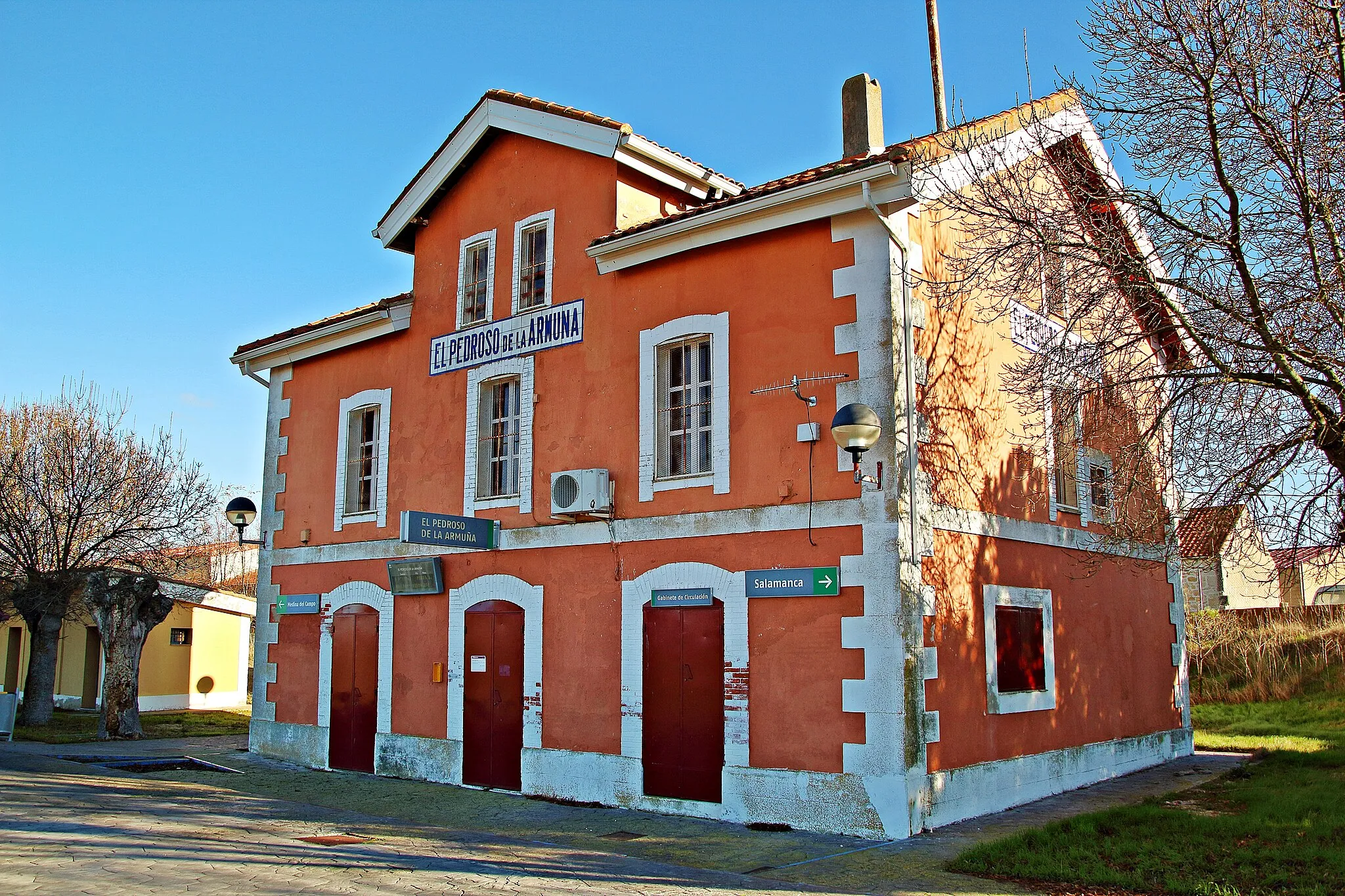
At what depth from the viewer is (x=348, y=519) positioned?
15.6 metres

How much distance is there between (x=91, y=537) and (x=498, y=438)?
14188 millimetres

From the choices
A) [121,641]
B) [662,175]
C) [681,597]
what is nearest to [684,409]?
[681,597]

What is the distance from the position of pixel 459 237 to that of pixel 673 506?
18.2 ft

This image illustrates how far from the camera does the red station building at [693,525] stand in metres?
10.3

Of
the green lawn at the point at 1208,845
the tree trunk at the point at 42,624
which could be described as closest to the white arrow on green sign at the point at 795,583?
the green lawn at the point at 1208,845

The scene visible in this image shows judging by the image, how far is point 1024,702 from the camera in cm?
1155

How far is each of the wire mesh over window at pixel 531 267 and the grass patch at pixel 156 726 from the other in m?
9.90

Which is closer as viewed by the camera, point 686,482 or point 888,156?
point 888,156

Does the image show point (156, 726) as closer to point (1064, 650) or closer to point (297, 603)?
point (297, 603)

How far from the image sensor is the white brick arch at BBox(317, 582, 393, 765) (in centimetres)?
1453

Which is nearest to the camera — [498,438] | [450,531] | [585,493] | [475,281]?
[585,493]

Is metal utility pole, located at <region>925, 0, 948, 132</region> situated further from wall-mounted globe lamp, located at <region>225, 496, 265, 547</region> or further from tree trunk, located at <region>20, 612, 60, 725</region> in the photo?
tree trunk, located at <region>20, 612, 60, 725</region>

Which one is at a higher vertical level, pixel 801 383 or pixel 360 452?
pixel 360 452

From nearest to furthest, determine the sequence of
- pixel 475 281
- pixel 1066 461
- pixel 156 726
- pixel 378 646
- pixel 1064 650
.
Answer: pixel 1064 650, pixel 1066 461, pixel 475 281, pixel 378 646, pixel 156 726
